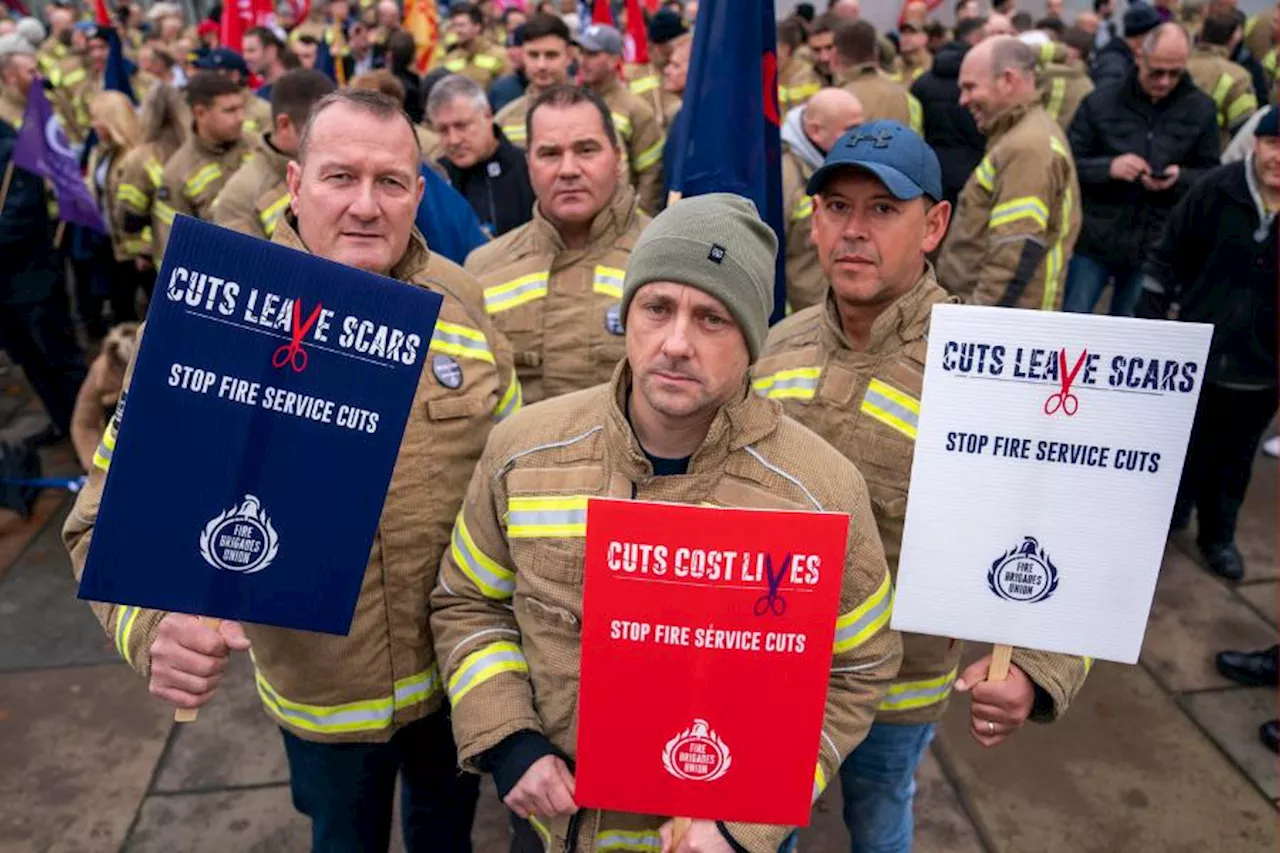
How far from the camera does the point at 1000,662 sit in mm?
1787

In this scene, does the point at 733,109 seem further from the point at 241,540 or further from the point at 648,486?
the point at 241,540

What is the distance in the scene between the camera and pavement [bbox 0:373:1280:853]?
10.8ft

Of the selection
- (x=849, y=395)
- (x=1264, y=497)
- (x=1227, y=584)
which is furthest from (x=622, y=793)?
(x=1264, y=497)

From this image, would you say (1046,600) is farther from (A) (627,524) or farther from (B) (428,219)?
(B) (428,219)

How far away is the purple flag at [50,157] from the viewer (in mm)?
5367

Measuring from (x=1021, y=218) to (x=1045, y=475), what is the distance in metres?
3.09

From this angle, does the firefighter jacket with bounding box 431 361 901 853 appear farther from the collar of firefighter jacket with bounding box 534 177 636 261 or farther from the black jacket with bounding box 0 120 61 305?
the black jacket with bounding box 0 120 61 305

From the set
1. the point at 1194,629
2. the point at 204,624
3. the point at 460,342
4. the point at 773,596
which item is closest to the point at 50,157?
the point at 460,342

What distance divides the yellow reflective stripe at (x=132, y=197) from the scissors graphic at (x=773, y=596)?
607cm

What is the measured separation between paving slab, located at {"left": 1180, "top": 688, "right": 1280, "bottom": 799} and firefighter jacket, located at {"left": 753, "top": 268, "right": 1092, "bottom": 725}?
1992 millimetres

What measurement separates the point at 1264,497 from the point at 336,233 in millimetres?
5529

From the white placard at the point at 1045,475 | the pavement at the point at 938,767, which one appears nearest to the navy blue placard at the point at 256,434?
the white placard at the point at 1045,475

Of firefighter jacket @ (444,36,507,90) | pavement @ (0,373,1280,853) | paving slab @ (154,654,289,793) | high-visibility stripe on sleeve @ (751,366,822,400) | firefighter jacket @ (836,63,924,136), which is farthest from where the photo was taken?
firefighter jacket @ (444,36,507,90)

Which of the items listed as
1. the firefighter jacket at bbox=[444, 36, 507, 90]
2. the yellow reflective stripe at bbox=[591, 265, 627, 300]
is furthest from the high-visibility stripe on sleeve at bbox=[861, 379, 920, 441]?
the firefighter jacket at bbox=[444, 36, 507, 90]
